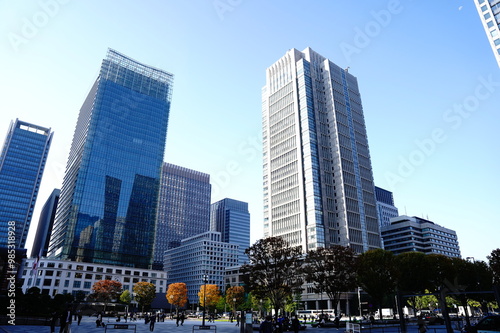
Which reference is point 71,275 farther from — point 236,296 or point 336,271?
point 336,271

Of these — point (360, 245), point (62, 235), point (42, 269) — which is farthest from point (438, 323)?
point (62, 235)

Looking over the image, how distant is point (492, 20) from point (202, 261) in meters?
159

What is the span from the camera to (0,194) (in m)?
175

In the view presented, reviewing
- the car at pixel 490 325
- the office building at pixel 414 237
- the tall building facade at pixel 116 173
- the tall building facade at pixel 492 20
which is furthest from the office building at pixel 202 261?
the car at pixel 490 325

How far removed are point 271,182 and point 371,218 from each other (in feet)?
141

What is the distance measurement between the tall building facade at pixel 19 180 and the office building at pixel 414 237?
200 meters

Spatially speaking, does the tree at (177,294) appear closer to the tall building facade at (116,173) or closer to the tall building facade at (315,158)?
the tall building facade at (116,173)

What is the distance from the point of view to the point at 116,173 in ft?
438

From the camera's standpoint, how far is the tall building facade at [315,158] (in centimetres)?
11844

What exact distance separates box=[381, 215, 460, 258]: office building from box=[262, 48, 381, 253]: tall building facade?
42.9 meters

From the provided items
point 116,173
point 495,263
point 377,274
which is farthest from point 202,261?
point 495,263

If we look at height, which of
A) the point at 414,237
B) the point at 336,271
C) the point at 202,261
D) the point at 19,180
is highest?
the point at 19,180

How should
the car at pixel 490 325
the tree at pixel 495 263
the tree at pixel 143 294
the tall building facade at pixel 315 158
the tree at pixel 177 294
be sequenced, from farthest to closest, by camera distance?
the tall building facade at pixel 315 158 → the tree at pixel 177 294 → the tree at pixel 143 294 → the tree at pixel 495 263 → the car at pixel 490 325

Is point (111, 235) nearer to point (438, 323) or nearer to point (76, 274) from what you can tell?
point (76, 274)
